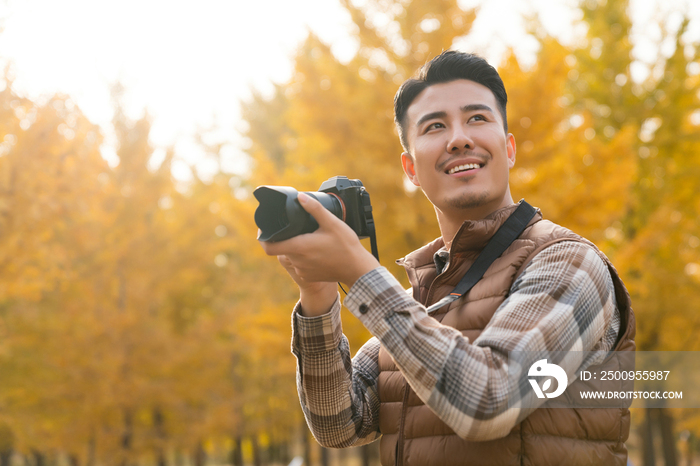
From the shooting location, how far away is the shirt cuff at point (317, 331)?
146cm

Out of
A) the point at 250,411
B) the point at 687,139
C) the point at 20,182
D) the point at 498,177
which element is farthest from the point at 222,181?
the point at 498,177

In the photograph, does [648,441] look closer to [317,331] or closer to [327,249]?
[317,331]

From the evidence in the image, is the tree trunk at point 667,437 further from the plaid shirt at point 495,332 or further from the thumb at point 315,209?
the thumb at point 315,209

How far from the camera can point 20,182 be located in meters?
4.87

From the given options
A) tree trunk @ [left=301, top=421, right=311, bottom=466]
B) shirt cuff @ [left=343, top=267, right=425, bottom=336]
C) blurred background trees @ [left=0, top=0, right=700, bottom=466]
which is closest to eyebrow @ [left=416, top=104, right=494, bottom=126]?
shirt cuff @ [left=343, top=267, right=425, bottom=336]

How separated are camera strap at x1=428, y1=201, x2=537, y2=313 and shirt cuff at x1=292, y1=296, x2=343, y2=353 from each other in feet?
0.84

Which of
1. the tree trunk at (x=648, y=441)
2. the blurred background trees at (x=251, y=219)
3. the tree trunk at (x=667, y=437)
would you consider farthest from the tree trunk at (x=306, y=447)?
the tree trunk at (x=667, y=437)

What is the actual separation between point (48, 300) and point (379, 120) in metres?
6.19

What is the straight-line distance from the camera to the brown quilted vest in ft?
3.86

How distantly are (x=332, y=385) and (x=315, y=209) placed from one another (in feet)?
1.95

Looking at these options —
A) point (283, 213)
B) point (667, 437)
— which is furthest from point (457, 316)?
point (667, 437)

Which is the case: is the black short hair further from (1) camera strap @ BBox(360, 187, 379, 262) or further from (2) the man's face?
(1) camera strap @ BBox(360, 187, 379, 262)

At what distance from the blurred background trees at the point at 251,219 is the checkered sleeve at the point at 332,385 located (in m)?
3.29

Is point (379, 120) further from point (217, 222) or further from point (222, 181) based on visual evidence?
point (222, 181)
